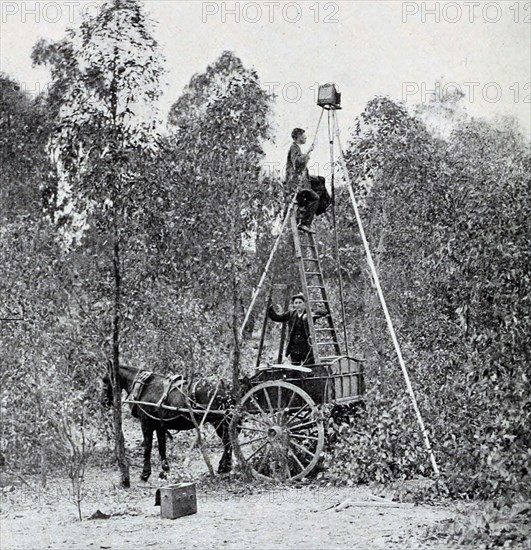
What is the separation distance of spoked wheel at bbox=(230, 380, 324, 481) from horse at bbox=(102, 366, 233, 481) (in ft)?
1.45

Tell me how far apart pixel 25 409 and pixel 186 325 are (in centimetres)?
244

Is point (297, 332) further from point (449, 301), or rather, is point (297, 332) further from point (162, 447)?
point (162, 447)

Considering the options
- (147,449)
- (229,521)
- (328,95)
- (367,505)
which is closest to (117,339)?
(147,449)

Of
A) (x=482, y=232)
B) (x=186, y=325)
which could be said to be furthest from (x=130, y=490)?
(x=482, y=232)

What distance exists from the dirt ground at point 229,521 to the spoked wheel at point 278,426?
13.8 inches

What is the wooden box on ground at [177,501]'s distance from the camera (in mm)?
7566

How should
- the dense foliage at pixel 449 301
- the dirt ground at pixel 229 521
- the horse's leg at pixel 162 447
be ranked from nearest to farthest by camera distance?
the dense foliage at pixel 449 301
the dirt ground at pixel 229 521
the horse's leg at pixel 162 447

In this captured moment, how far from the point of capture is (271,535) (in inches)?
271

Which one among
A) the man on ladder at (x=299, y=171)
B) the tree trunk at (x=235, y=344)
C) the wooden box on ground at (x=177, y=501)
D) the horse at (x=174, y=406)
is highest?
the man on ladder at (x=299, y=171)

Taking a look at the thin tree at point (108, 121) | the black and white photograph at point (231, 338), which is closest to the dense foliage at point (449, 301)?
the black and white photograph at point (231, 338)

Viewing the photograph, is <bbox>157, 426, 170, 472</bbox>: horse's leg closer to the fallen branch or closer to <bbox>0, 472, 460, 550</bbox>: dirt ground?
<bbox>0, 472, 460, 550</bbox>: dirt ground

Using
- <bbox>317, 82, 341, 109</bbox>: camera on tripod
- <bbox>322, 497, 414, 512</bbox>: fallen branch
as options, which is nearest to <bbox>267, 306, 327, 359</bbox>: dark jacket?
<bbox>322, 497, 414, 512</bbox>: fallen branch

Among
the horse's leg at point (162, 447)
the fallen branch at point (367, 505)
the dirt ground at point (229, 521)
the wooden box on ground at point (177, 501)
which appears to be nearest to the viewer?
the dirt ground at point (229, 521)

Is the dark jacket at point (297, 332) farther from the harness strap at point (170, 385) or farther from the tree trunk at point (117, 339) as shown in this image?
the tree trunk at point (117, 339)
